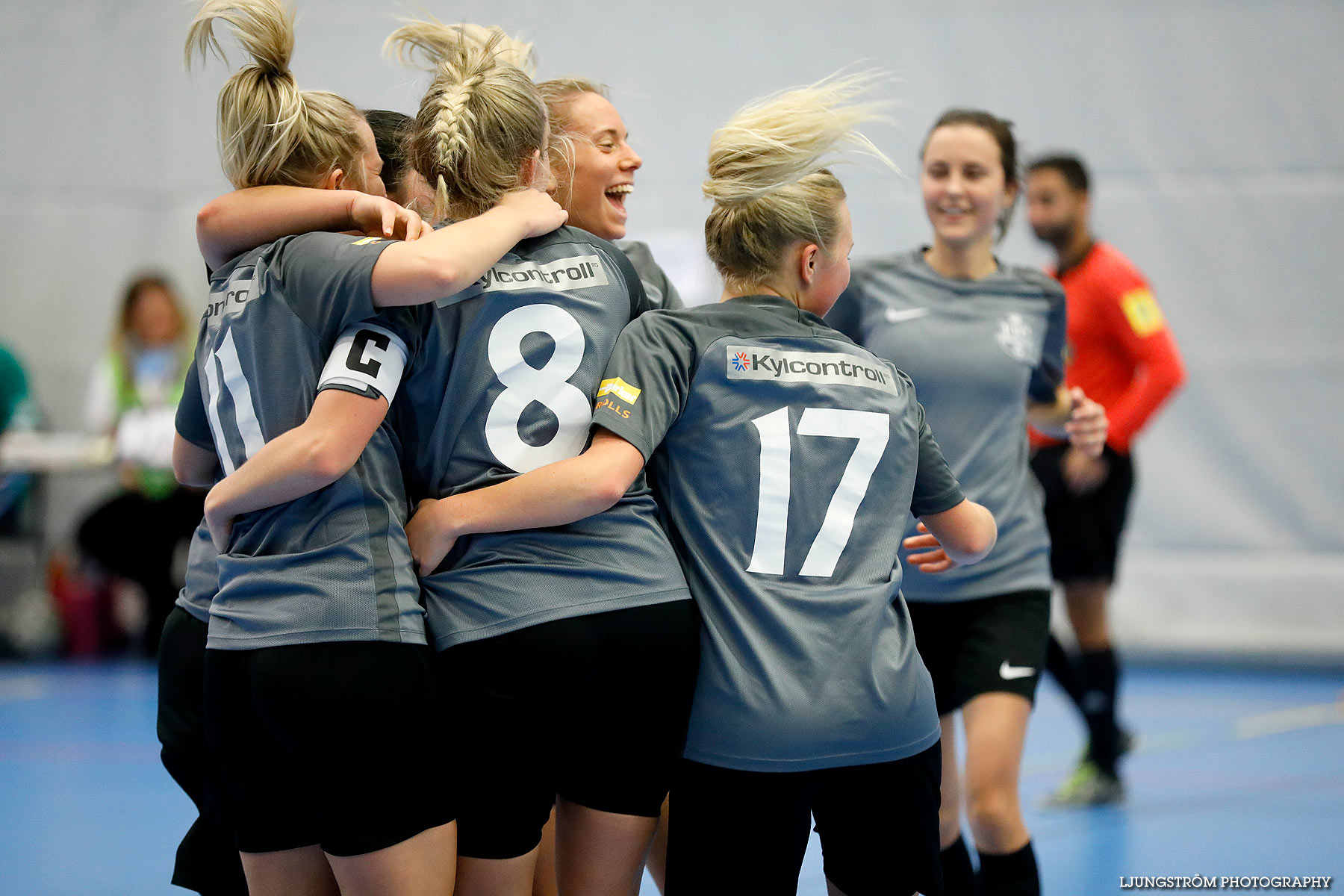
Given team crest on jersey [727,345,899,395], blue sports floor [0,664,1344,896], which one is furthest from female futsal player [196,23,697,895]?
blue sports floor [0,664,1344,896]

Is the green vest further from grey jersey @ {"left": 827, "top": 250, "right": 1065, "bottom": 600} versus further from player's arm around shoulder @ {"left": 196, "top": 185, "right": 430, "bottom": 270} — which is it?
player's arm around shoulder @ {"left": 196, "top": 185, "right": 430, "bottom": 270}

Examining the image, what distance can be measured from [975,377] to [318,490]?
160 centimetres

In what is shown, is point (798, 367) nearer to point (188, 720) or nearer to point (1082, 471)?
point (188, 720)

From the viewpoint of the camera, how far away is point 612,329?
196cm

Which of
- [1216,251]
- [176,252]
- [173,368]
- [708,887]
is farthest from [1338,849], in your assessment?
[176,252]

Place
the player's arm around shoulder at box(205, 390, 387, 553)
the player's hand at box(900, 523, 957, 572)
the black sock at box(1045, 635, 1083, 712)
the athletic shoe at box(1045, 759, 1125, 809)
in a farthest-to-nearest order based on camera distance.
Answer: the athletic shoe at box(1045, 759, 1125, 809)
the black sock at box(1045, 635, 1083, 712)
the player's hand at box(900, 523, 957, 572)
the player's arm around shoulder at box(205, 390, 387, 553)

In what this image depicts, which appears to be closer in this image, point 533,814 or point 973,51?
point 533,814

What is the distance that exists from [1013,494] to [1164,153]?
15.2 feet

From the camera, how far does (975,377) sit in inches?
110

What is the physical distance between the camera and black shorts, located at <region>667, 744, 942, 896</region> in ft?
6.01

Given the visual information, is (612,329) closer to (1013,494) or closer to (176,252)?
(1013,494)

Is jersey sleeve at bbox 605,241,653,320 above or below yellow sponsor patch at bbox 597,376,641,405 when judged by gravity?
above

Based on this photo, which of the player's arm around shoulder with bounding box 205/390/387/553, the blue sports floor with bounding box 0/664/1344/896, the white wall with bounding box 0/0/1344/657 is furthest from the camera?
the white wall with bounding box 0/0/1344/657

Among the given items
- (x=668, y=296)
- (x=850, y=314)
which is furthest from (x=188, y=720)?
(x=850, y=314)
